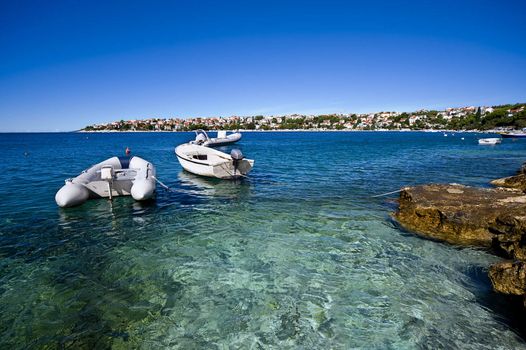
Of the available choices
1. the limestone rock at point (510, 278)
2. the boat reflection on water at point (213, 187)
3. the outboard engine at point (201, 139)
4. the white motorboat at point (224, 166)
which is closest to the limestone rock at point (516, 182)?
the limestone rock at point (510, 278)

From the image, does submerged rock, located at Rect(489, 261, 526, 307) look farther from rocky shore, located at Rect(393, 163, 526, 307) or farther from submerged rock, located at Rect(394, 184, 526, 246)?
submerged rock, located at Rect(394, 184, 526, 246)

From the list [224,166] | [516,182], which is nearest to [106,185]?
[224,166]

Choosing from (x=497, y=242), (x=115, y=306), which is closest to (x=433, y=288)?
(x=497, y=242)

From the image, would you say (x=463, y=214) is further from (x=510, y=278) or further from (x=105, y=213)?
(x=105, y=213)

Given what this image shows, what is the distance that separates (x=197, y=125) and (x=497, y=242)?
202m

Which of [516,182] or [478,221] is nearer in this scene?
[478,221]

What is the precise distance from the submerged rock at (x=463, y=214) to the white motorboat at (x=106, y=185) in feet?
31.9

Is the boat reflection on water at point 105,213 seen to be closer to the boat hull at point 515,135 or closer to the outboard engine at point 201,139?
the outboard engine at point 201,139

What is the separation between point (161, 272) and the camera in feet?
20.4

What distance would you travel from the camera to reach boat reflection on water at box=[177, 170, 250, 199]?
13.7 meters

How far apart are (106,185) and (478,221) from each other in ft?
43.5

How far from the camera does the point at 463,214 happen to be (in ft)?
26.4

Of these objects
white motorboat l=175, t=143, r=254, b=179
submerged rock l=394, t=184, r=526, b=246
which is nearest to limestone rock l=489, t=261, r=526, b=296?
submerged rock l=394, t=184, r=526, b=246

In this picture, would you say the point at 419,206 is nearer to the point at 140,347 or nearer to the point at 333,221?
the point at 333,221
